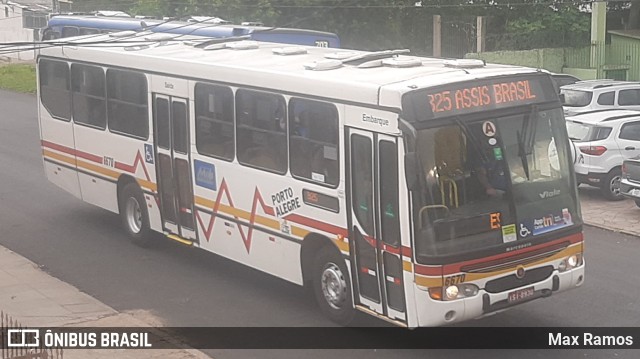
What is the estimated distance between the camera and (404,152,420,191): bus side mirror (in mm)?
10023

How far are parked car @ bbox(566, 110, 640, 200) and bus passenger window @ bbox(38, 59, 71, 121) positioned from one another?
1002 centimetres

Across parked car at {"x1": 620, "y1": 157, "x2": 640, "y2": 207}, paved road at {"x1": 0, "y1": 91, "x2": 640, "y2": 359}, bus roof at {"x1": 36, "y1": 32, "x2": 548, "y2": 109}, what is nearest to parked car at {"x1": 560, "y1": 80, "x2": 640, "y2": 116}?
parked car at {"x1": 620, "y1": 157, "x2": 640, "y2": 207}

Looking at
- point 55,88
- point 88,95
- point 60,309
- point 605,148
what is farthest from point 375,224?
point 605,148

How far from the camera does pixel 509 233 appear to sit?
1052cm

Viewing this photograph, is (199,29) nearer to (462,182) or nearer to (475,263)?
(462,182)

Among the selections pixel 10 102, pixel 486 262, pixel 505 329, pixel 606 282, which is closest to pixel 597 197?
pixel 606 282

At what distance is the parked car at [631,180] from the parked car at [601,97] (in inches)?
294

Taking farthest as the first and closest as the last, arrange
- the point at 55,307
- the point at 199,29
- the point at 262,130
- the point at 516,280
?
the point at 199,29 → the point at 55,307 → the point at 262,130 → the point at 516,280

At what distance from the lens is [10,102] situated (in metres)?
38.2

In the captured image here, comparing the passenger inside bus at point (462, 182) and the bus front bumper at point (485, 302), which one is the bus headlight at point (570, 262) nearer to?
the bus front bumper at point (485, 302)

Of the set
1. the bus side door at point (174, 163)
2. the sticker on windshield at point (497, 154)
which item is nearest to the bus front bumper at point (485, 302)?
the sticker on windshield at point (497, 154)

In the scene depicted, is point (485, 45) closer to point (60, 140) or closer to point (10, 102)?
point (10, 102)

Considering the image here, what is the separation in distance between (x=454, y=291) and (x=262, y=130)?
3.75m

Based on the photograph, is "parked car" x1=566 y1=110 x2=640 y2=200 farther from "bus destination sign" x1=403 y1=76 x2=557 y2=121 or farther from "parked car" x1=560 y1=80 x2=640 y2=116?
"bus destination sign" x1=403 y1=76 x2=557 y2=121
